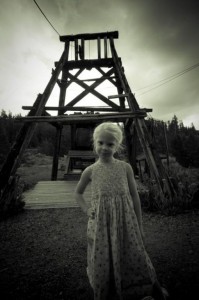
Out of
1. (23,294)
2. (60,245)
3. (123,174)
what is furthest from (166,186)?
(23,294)

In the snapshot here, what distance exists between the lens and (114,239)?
1.42m

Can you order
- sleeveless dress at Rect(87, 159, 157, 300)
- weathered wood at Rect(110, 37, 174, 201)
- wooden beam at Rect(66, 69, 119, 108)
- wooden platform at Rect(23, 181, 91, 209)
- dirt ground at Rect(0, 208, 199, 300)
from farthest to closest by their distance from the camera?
wooden beam at Rect(66, 69, 119, 108) → wooden platform at Rect(23, 181, 91, 209) → weathered wood at Rect(110, 37, 174, 201) → dirt ground at Rect(0, 208, 199, 300) → sleeveless dress at Rect(87, 159, 157, 300)

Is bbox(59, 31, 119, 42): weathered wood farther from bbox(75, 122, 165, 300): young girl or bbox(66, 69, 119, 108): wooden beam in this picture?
bbox(75, 122, 165, 300): young girl

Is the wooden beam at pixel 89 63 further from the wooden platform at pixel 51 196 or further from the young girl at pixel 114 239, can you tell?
the young girl at pixel 114 239

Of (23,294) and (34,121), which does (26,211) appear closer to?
(34,121)

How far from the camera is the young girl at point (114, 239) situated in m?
1.42

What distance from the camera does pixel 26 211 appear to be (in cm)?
408

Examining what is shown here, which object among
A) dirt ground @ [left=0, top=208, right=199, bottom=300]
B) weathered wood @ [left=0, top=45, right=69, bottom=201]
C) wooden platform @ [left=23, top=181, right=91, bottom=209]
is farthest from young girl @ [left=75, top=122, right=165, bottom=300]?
wooden platform @ [left=23, top=181, right=91, bottom=209]

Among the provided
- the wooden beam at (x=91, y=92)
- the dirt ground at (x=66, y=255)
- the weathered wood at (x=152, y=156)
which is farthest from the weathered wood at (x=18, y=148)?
the weathered wood at (x=152, y=156)

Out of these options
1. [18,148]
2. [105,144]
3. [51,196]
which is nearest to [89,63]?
[18,148]

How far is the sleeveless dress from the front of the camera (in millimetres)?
1415

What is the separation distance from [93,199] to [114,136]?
0.53 meters

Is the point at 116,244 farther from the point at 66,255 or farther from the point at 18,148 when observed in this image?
the point at 18,148

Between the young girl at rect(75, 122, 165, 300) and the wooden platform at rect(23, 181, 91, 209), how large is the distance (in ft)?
9.97
